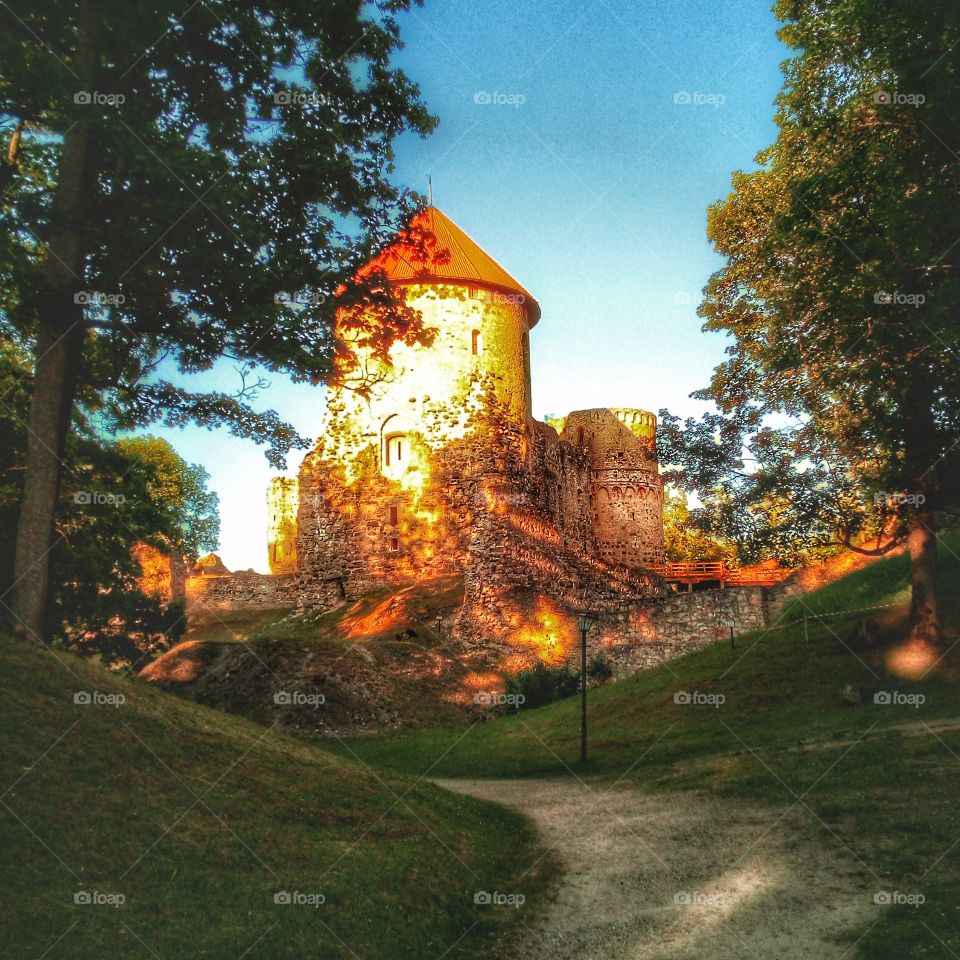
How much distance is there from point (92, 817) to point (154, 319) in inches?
272

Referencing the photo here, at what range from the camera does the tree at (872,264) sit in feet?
41.4

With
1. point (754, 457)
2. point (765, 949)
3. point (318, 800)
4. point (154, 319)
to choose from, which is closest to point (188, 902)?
point (318, 800)

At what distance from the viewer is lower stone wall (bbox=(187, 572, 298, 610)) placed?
40.2 m

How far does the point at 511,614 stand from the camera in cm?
2794

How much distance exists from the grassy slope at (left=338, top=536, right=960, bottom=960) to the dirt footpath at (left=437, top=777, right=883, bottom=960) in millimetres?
372

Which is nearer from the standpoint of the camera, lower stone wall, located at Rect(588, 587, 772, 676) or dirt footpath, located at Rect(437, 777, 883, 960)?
dirt footpath, located at Rect(437, 777, 883, 960)

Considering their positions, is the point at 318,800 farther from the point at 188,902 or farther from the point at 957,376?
the point at 957,376
